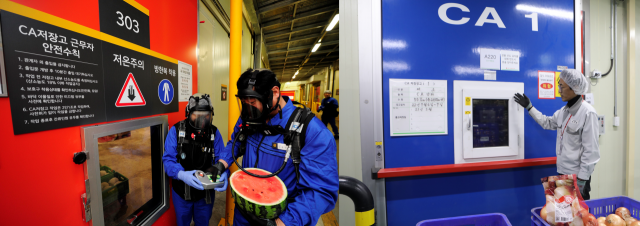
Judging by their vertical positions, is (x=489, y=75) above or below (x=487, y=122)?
above

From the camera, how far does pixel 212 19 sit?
2932 mm

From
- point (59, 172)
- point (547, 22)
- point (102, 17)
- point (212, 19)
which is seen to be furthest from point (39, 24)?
point (547, 22)

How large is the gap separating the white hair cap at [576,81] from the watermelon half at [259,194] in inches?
99.3

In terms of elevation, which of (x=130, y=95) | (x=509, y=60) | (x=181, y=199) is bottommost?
(x=181, y=199)

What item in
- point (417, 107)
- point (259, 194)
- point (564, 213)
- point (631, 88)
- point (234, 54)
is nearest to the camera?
point (259, 194)

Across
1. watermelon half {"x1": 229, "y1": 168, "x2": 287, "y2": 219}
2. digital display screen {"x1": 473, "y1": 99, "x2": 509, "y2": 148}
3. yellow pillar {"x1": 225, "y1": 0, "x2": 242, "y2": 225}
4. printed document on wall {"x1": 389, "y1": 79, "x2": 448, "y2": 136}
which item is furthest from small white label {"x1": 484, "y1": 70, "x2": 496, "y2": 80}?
yellow pillar {"x1": 225, "y1": 0, "x2": 242, "y2": 225}

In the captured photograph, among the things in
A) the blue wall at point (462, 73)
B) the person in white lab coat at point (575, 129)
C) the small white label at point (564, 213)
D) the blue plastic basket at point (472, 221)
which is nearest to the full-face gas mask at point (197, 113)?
the blue wall at point (462, 73)

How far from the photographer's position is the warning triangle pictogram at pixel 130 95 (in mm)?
1366

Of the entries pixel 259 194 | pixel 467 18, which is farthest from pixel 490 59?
pixel 259 194

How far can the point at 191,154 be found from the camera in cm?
182

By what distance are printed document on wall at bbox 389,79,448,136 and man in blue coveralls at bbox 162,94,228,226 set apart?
5.39 ft

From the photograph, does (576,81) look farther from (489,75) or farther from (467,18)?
(467,18)

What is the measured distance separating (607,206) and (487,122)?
0.91 metres

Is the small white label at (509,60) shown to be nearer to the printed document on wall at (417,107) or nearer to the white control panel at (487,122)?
the white control panel at (487,122)
